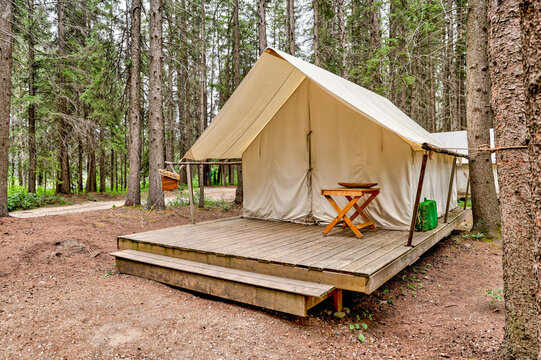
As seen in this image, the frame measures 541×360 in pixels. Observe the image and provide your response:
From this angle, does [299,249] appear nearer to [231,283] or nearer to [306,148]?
[231,283]

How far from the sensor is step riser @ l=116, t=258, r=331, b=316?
9.00ft

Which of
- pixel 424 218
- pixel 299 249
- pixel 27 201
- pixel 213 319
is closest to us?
pixel 213 319

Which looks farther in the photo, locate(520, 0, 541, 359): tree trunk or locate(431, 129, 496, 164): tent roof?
locate(431, 129, 496, 164): tent roof

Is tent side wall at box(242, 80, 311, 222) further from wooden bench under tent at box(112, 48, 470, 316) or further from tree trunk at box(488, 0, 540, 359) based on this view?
tree trunk at box(488, 0, 540, 359)

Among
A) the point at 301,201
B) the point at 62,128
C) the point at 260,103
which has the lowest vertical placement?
the point at 301,201

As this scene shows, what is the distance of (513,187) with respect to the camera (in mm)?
1976

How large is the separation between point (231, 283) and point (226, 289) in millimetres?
102

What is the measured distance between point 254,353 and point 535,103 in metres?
2.24

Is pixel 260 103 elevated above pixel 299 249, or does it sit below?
above

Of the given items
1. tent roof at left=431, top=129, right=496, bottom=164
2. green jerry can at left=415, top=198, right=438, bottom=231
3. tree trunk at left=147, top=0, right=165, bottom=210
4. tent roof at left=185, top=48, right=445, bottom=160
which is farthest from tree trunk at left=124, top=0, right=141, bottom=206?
tent roof at left=431, top=129, right=496, bottom=164

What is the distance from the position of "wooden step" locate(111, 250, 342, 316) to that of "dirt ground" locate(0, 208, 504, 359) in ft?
0.37

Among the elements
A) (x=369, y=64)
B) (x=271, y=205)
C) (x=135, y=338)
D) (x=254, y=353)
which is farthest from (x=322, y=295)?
(x=369, y=64)

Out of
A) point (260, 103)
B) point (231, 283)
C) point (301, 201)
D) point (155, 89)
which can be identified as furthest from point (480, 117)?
point (155, 89)

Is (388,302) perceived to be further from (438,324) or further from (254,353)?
(254,353)
